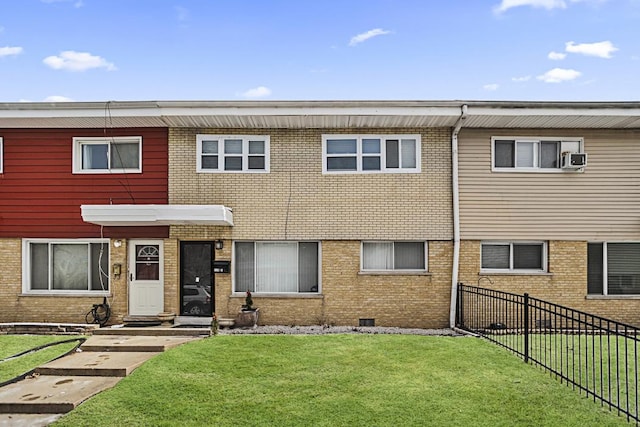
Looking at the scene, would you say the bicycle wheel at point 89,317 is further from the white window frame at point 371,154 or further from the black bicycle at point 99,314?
the white window frame at point 371,154

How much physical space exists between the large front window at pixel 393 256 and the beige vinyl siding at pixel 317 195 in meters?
0.30

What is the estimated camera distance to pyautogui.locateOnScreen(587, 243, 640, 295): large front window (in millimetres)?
11828

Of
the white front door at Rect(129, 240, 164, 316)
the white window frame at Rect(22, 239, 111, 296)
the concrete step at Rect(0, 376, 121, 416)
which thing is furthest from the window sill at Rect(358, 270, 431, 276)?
the white window frame at Rect(22, 239, 111, 296)

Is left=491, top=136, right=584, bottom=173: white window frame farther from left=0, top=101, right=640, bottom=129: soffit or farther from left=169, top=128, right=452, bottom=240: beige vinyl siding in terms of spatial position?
left=169, top=128, right=452, bottom=240: beige vinyl siding

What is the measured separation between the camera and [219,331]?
1092 centimetres

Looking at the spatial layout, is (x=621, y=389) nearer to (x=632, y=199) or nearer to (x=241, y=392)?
(x=241, y=392)

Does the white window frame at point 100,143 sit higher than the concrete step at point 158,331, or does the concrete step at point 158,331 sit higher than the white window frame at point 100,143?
the white window frame at point 100,143

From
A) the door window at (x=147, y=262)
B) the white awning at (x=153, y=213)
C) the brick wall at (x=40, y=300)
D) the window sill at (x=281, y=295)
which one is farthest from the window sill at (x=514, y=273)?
the brick wall at (x=40, y=300)

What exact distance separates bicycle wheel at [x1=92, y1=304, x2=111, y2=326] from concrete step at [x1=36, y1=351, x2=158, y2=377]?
2.71m

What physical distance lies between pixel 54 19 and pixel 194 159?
9.46 meters

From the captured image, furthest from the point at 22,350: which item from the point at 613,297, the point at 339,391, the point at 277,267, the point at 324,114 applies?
the point at 613,297

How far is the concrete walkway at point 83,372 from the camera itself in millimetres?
6312

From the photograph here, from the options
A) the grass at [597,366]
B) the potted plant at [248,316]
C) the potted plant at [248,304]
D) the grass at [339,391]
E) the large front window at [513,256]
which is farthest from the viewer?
the large front window at [513,256]

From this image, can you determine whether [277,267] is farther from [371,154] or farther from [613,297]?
[613,297]
